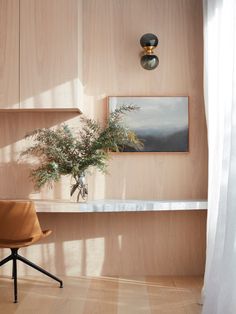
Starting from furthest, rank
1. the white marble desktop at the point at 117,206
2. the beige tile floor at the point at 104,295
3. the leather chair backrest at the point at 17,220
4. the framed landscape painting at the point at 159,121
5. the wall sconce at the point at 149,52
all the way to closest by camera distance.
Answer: the framed landscape painting at the point at 159,121 < the wall sconce at the point at 149,52 < the white marble desktop at the point at 117,206 < the leather chair backrest at the point at 17,220 < the beige tile floor at the point at 104,295

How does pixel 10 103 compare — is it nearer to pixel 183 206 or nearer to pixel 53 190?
pixel 53 190

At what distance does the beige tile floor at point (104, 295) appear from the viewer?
11.7 feet

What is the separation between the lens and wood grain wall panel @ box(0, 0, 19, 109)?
4.11m

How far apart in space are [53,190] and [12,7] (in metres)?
1.63

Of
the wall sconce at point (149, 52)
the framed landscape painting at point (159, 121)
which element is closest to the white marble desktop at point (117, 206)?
the framed landscape painting at point (159, 121)

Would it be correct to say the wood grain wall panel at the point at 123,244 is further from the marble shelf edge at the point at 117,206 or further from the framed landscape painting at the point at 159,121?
the framed landscape painting at the point at 159,121

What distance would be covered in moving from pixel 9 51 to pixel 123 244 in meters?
1.99

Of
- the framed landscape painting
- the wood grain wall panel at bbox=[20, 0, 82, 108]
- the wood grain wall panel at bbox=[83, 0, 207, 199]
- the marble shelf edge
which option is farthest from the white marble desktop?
the wood grain wall panel at bbox=[20, 0, 82, 108]

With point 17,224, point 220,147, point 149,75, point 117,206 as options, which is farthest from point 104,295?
point 149,75

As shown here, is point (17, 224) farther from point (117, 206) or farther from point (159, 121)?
point (159, 121)

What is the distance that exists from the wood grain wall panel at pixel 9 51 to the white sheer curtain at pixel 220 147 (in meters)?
1.58

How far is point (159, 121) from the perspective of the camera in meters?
4.54

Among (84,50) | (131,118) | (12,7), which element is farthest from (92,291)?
(12,7)

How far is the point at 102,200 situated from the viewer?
4465mm
